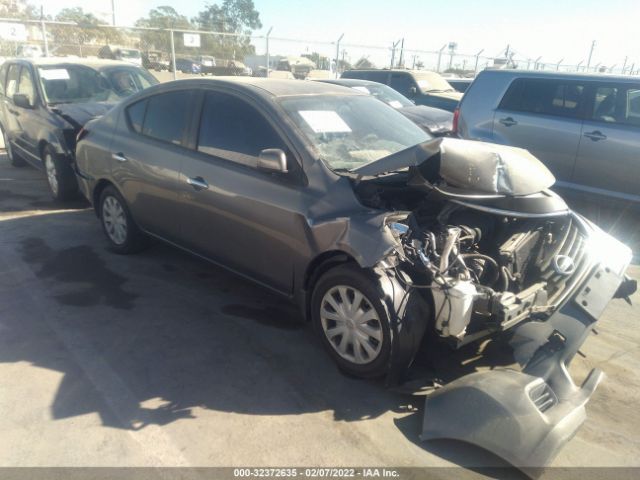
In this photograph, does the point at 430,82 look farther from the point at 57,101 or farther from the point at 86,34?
the point at 86,34

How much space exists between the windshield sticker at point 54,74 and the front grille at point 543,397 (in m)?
7.55

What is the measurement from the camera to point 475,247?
10.8ft

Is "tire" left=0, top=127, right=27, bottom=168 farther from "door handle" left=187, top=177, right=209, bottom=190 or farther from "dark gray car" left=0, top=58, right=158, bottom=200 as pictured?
"door handle" left=187, top=177, right=209, bottom=190

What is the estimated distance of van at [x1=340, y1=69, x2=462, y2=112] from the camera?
1198 cm

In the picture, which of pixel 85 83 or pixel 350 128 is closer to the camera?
pixel 350 128

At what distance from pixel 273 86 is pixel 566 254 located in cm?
255

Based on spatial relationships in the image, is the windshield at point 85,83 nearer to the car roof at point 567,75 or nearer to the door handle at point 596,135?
the car roof at point 567,75

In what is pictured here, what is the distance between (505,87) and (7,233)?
22.2 ft

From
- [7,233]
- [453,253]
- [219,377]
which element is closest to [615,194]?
[453,253]

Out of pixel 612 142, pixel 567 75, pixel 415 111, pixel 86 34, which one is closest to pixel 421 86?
pixel 415 111

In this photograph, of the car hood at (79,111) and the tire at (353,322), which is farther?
the car hood at (79,111)

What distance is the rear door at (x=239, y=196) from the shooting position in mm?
3461

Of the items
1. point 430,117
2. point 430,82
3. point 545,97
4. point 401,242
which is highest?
point 430,82

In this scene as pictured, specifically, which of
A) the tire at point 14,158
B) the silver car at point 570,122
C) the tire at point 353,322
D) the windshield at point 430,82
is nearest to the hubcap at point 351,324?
the tire at point 353,322
